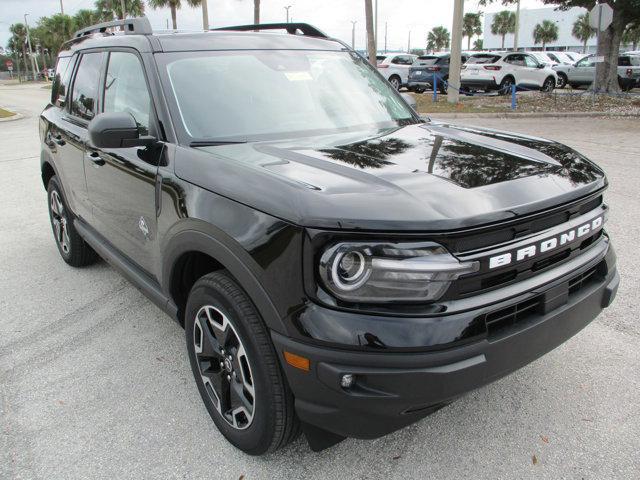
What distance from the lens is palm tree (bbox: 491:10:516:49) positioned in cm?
8512

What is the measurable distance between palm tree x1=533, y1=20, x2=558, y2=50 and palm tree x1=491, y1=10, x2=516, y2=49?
3.67 metres

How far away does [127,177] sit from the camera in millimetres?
3111

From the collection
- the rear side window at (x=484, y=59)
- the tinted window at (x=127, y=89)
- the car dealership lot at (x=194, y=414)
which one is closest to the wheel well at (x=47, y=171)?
the car dealership lot at (x=194, y=414)

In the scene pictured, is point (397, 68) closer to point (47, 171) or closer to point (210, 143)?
point (47, 171)

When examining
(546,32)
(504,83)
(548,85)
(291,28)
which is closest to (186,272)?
(291,28)

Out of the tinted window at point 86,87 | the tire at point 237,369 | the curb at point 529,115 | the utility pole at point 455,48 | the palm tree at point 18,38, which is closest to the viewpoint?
the tire at point 237,369

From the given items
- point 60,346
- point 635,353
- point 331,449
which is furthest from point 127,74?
point 635,353

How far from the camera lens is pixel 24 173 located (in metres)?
9.14

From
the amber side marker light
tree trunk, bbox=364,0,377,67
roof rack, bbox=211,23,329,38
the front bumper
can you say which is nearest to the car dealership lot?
the front bumper

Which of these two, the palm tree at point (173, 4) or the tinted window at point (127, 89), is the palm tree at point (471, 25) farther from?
the tinted window at point (127, 89)

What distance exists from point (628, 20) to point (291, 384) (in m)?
22.7

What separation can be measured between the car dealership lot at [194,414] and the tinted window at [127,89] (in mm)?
1438

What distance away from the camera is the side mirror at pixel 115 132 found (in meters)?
2.71

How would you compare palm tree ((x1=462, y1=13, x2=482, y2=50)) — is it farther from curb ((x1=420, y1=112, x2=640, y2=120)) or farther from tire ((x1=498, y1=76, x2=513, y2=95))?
curb ((x1=420, y1=112, x2=640, y2=120))
